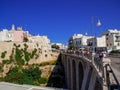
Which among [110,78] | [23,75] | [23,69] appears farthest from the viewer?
[23,69]

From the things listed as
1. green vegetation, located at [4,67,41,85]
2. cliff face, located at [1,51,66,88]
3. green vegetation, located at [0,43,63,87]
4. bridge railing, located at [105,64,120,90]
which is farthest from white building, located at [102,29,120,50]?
bridge railing, located at [105,64,120,90]

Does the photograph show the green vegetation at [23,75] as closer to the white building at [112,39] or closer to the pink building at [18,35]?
the pink building at [18,35]

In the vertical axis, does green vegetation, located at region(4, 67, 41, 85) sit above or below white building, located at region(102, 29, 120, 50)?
below

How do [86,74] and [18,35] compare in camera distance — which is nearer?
[86,74]

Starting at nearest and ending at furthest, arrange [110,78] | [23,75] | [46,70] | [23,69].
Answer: [110,78] → [23,75] → [23,69] → [46,70]

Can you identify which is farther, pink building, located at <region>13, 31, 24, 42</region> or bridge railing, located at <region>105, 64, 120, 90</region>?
pink building, located at <region>13, 31, 24, 42</region>

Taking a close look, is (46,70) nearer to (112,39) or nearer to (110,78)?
(112,39)

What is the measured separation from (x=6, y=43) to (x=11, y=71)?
342 inches

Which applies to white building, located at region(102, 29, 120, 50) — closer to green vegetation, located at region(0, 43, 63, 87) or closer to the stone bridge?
green vegetation, located at region(0, 43, 63, 87)

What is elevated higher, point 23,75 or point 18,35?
point 18,35

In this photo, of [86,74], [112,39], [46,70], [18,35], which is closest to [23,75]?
[46,70]

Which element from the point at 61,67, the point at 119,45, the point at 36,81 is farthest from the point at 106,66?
the point at 119,45

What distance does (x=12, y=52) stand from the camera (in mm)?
53125

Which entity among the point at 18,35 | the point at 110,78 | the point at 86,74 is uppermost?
the point at 18,35
